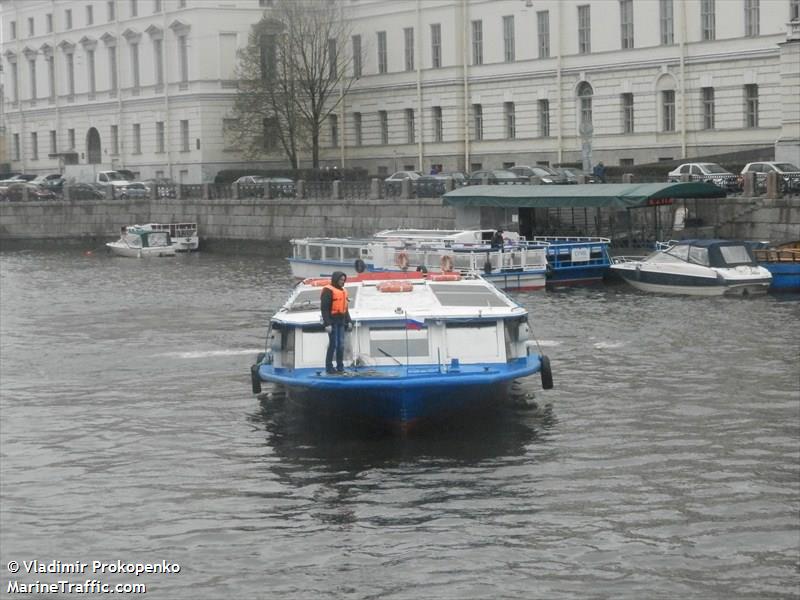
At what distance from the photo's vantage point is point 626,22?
66125 mm

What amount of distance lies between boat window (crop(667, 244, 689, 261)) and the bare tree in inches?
1423

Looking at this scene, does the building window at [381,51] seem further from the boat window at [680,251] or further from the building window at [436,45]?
the boat window at [680,251]

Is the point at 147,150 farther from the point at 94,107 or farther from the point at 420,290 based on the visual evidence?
the point at 420,290

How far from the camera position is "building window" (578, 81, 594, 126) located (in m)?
68.0

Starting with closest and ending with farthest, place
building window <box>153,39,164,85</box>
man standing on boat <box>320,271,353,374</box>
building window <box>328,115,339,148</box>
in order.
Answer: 1. man standing on boat <box>320,271,353,374</box>
2. building window <box>328,115,339,148</box>
3. building window <box>153,39,164,85</box>

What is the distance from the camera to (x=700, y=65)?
206ft

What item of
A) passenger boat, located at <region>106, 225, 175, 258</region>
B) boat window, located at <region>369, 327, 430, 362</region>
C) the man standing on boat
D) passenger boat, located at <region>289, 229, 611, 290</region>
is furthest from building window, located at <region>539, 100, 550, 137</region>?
the man standing on boat

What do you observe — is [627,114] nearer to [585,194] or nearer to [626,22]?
[626,22]

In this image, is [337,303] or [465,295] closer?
[337,303]

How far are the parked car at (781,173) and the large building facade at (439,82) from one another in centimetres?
240

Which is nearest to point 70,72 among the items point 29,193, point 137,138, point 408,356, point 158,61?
point 137,138

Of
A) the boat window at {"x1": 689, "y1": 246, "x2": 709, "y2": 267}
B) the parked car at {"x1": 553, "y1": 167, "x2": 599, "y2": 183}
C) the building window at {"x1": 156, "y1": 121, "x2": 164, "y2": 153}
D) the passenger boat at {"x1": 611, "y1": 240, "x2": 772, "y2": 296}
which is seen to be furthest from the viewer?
the building window at {"x1": 156, "y1": 121, "x2": 164, "y2": 153}

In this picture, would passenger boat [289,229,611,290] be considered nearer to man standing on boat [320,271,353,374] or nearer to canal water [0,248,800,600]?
canal water [0,248,800,600]

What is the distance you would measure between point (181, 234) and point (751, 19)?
23219mm
